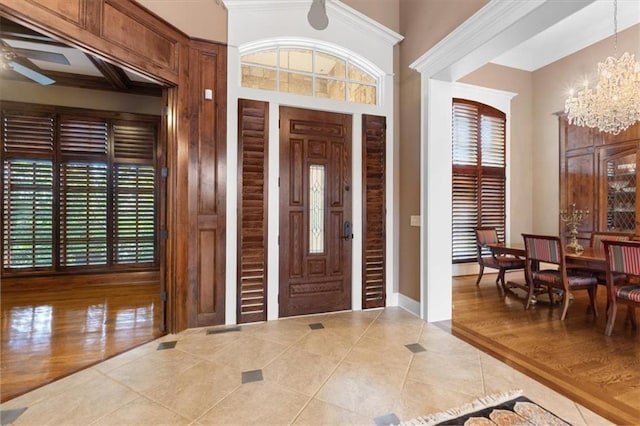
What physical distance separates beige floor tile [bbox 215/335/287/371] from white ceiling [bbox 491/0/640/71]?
5061 millimetres

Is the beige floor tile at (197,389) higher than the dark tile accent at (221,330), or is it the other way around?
the dark tile accent at (221,330)

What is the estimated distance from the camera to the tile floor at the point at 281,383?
71.2 inches

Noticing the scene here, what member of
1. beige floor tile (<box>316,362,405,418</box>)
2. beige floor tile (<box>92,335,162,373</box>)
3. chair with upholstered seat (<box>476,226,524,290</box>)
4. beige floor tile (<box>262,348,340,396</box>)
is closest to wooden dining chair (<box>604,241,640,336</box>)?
chair with upholstered seat (<box>476,226,524,290</box>)

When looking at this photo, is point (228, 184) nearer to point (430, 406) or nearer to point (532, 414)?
point (430, 406)

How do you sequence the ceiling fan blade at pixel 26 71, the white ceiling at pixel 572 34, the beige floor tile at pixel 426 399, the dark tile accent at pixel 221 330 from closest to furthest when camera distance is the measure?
the beige floor tile at pixel 426 399 → the dark tile accent at pixel 221 330 → the ceiling fan blade at pixel 26 71 → the white ceiling at pixel 572 34

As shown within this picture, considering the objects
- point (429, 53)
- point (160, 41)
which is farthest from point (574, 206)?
point (160, 41)

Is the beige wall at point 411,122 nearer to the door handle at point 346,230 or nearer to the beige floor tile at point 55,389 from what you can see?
the door handle at point 346,230

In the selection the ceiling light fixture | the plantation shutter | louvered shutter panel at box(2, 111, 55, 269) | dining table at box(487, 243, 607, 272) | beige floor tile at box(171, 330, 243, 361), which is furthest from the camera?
the plantation shutter

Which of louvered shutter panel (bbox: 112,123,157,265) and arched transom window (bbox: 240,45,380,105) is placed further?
louvered shutter panel (bbox: 112,123,157,265)

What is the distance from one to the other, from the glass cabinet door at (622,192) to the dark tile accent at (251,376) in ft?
19.0

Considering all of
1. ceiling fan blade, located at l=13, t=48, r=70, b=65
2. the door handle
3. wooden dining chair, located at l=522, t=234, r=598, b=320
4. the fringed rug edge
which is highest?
ceiling fan blade, located at l=13, t=48, r=70, b=65

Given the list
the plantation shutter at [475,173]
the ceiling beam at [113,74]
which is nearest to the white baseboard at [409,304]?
the plantation shutter at [475,173]

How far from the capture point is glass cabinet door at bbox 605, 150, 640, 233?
4.59 metres

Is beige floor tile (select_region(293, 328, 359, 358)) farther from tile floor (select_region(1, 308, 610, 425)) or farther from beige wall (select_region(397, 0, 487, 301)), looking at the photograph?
beige wall (select_region(397, 0, 487, 301))
